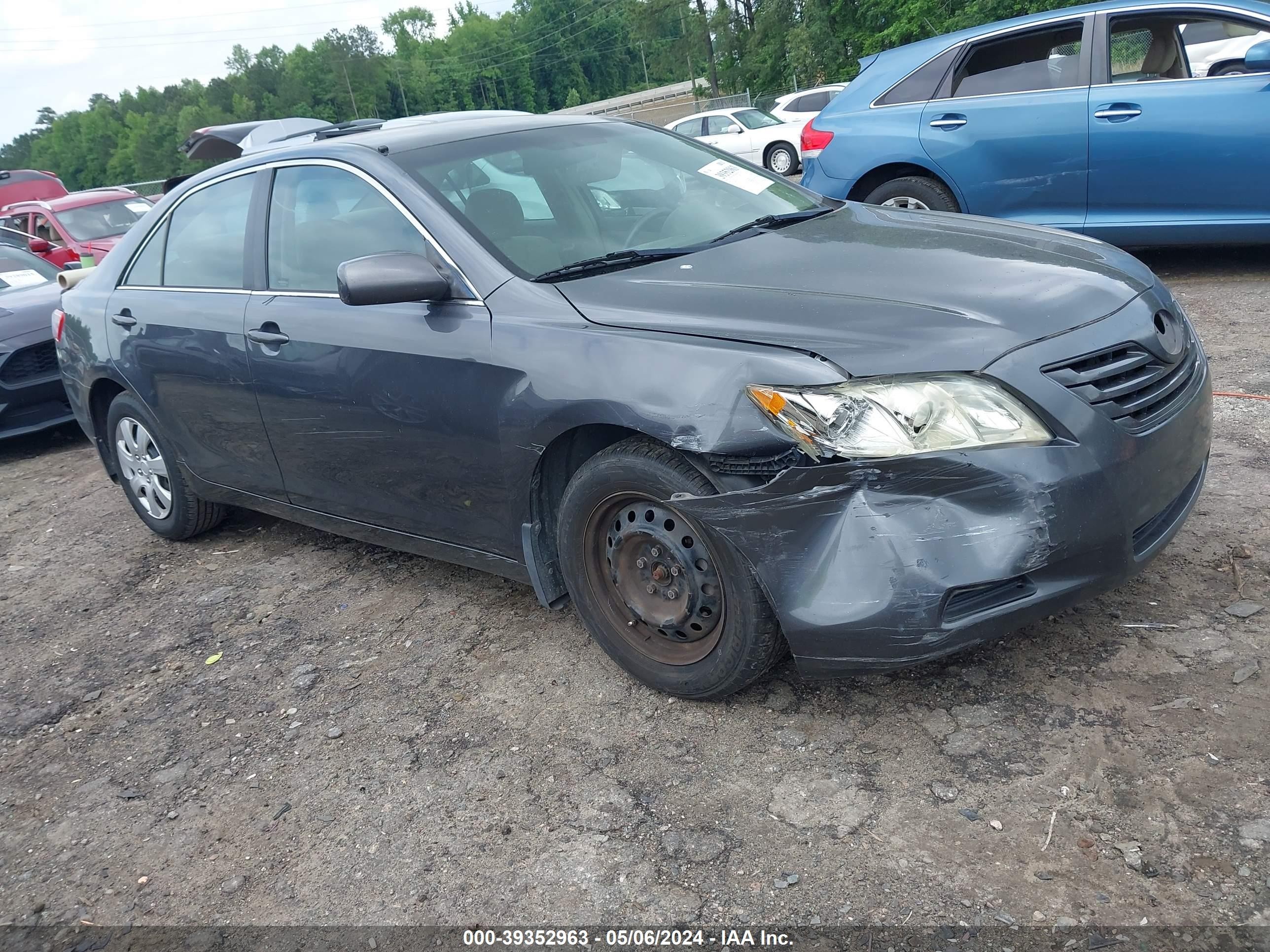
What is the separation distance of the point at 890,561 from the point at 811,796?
61 cm

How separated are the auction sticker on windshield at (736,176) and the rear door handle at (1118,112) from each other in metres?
3.30

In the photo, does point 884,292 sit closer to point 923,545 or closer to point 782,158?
point 923,545

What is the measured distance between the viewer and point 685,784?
2.73 meters

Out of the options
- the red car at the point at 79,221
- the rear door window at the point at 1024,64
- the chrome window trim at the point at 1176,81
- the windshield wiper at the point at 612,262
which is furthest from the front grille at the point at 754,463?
the red car at the point at 79,221

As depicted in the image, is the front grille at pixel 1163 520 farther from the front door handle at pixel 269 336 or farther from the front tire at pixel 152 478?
the front tire at pixel 152 478

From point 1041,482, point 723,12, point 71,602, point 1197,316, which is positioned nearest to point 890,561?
point 1041,482

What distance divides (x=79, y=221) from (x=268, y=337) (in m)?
11.2

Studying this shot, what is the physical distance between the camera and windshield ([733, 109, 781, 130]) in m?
22.2

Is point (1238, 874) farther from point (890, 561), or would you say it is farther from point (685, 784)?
point (685, 784)

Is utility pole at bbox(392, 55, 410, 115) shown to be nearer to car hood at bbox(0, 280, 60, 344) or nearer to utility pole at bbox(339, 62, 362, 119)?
utility pole at bbox(339, 62, 362, 119)

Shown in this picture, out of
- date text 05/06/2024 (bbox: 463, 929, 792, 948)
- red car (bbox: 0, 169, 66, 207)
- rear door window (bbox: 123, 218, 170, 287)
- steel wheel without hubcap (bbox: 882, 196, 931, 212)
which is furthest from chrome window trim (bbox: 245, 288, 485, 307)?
red car (bbox: 0, 169, 66, 207)

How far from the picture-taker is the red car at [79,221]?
41.8 feet

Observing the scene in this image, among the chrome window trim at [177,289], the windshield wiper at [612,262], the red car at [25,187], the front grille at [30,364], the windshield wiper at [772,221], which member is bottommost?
the front grille at [30,364]

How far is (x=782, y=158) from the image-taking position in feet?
71.1
